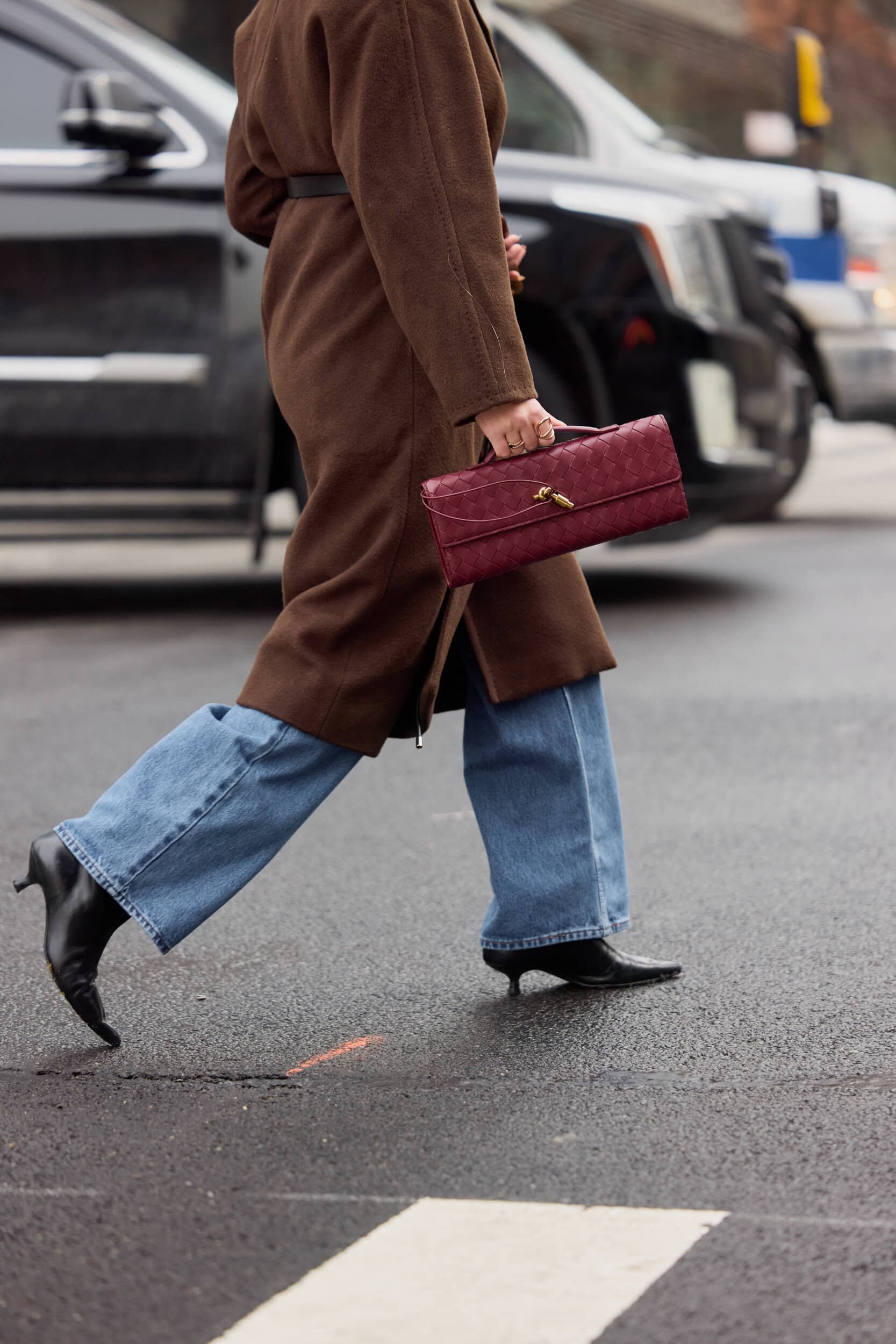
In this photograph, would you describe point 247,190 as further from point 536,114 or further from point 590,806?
point 536,114

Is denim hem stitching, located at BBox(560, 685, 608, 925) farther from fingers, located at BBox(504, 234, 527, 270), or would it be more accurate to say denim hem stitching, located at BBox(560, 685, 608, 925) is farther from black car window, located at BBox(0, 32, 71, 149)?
black car window, located at BBox(0, 32, 71, 149)

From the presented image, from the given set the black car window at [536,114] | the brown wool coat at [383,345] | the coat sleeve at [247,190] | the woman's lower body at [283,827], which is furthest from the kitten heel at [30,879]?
the black car window at [536,114]

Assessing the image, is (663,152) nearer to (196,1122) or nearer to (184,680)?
(184,680)

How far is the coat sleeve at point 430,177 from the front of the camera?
2.59m

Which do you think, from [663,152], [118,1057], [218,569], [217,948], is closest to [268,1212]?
[118,1057]

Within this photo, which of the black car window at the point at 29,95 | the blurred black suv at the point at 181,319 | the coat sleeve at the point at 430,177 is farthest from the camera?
the black car window at the point at 29,95

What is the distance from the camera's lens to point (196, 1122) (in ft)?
8.31

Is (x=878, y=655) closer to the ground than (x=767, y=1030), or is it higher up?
closer to the ground

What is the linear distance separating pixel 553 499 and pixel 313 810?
Answer: 0.55 m

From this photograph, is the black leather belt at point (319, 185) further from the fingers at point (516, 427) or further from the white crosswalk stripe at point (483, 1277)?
the white crosswalk stripe at point (483, 1277)

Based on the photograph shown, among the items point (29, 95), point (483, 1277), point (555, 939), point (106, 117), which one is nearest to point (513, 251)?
point (555, 939)

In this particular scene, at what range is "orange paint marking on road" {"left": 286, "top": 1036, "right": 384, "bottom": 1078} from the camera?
108 inches

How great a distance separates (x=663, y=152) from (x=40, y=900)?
19.0ft

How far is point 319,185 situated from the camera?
2773 mm
